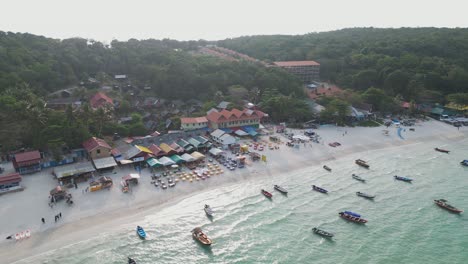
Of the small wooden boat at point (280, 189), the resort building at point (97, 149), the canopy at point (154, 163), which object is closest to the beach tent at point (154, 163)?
the canopy at point (154, 163)

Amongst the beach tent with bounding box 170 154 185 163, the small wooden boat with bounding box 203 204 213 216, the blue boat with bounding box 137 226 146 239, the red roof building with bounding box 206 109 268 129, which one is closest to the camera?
the blue boat with bounding box 137 226 146 239

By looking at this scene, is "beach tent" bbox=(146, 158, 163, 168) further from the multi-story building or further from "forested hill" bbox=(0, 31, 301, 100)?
the multi-story building

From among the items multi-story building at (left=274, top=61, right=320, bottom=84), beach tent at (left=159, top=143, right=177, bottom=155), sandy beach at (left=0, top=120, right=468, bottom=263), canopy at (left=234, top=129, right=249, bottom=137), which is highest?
multi-story building at (left=274, top=61, right=320, bottom=84)

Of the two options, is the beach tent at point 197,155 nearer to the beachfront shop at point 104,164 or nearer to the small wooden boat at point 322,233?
the beachfront shop at point 104,164

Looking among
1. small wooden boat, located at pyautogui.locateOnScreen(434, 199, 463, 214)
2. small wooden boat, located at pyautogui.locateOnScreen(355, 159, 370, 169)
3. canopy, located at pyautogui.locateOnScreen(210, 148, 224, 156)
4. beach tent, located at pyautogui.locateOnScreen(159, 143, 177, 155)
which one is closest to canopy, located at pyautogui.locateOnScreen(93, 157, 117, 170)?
beach tent, located at pyautogui.locateOnScreen(159, 143, 177, 155)

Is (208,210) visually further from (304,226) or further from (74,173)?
(74,173)

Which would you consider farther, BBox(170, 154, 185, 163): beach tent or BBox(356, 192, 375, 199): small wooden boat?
BBox(170, 154, 185, 163): beach tent

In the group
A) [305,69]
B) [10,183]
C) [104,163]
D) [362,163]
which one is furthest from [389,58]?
[10,183]

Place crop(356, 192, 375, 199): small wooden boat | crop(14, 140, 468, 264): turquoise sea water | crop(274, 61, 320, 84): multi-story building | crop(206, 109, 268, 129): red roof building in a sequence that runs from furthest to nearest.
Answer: crop(274, 61, 320, 84): multi-story building → crop(206, 109, 268, 129): red roof building → crop(356, 192, 375, 199): small wooden boat → crop(14, 140, 468, 264): turquoise sea water
